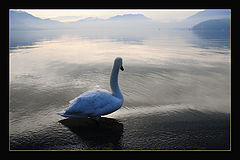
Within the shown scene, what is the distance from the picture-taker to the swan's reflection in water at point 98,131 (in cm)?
526

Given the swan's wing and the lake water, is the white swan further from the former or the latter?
the lake water

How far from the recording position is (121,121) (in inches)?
248

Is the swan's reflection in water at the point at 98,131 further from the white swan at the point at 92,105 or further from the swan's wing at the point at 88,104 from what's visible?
the swan's wing at the point at 88,104

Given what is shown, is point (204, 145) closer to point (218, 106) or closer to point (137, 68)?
point (218, 106)

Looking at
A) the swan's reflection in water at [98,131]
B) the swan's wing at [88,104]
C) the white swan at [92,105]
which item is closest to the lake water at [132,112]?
the swan's reflection in water at [98,131]

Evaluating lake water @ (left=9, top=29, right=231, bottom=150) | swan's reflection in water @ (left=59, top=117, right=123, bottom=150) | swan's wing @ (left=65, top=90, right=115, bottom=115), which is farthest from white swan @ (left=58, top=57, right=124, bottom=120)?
lake water @ (left=9, top=29, right=231, bottom=150)

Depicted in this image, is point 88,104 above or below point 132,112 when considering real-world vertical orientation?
above

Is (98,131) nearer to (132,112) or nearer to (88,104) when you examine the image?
(88,104)

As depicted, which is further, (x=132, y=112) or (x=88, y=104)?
(x=132, y=112)

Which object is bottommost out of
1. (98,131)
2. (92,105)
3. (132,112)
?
(98,131)

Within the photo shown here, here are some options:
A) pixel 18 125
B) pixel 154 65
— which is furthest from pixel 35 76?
pixel 154 65

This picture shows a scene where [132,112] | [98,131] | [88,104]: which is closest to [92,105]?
[88,104]

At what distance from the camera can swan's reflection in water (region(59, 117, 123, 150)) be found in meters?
5.26

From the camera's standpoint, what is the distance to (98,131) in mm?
5809
